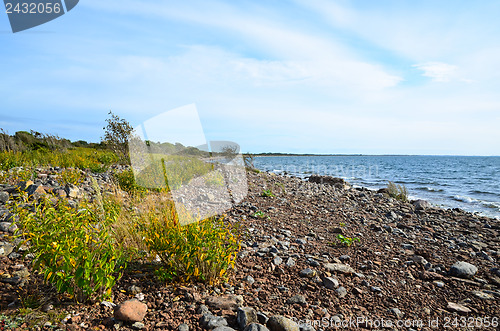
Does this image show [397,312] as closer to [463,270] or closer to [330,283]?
[330,283]

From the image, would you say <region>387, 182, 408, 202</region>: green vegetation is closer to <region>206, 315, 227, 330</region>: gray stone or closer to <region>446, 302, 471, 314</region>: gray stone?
<region>446, 302, 471, 314</region>: gray stone

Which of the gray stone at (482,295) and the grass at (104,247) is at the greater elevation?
the grass at (104,247)

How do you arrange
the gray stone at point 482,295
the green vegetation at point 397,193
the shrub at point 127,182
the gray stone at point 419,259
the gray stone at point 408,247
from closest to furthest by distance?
1. the gray stone at point 482,295
2. the gray stone at point 419,259
3. the gray stone at point 408,247
4. the shrub at point 127,182
5. the green vegetation at point 397,193

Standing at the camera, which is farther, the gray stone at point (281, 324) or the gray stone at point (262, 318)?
the gray stone at point (262, 318)

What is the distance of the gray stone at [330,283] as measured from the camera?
12.9ft

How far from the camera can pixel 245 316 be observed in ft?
9.59

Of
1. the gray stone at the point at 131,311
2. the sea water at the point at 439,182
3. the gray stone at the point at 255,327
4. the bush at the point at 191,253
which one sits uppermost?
the bush at the point at 191,253

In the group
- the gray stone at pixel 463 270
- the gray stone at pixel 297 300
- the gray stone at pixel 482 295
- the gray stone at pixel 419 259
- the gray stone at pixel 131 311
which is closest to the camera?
the gray stone at pixel 131 311

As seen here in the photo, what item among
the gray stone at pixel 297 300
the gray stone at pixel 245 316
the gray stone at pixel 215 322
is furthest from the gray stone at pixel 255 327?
the gray stone at pixel 297 300

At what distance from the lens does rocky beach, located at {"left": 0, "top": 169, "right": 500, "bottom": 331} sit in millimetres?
2938

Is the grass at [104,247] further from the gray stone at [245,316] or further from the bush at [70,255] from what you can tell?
the gray stone at [245,316]

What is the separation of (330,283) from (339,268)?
0.62 m

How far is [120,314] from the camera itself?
281cm

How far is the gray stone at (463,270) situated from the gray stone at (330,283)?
2.33 meters
